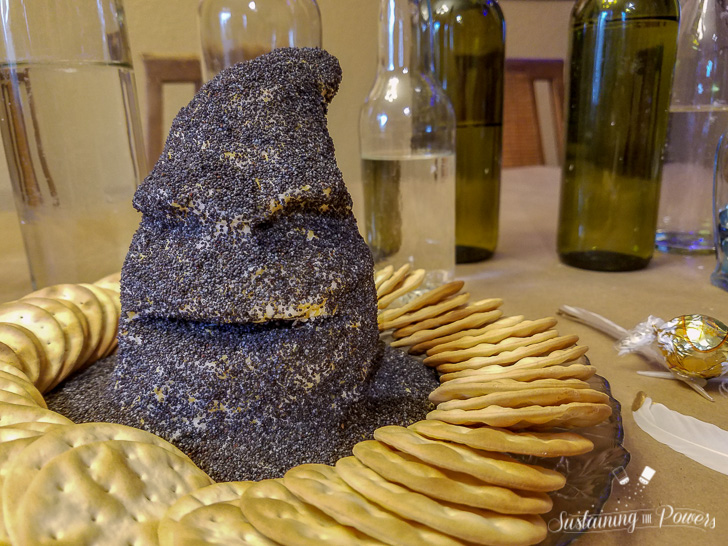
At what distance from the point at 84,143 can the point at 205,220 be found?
58 centimetres

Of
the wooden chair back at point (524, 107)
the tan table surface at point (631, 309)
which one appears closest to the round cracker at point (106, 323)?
the tan table surface at point (631, 309)

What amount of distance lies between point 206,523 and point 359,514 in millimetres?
95

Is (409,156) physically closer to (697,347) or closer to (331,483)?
(697,347)

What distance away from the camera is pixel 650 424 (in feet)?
1.89

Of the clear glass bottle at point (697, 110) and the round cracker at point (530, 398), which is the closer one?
the round cracker at point (530, 398)

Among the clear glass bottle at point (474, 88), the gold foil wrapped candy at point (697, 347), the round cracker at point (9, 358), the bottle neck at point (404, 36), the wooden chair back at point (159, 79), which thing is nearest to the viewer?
the round cracker at point (9, 358)

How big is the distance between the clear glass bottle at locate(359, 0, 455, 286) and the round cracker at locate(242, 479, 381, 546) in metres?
0.67

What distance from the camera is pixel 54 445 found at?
1.27ft

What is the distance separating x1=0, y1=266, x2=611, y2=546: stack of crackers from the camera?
0.34 metres

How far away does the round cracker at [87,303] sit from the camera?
2.13 ft

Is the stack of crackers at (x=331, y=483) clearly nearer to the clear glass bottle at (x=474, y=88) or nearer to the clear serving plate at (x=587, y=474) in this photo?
the clear serving plate at (x=587, y=474)

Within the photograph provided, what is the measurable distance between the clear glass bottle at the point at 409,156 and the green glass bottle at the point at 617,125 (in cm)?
26

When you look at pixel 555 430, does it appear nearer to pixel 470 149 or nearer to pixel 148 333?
pixel 148 333

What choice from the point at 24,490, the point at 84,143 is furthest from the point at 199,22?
the point at 24,490
